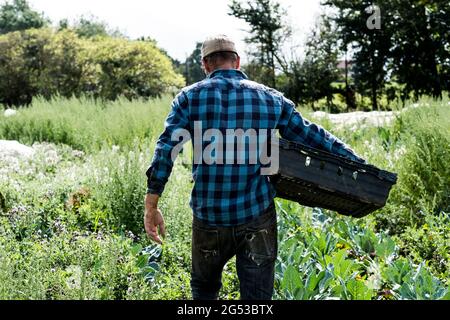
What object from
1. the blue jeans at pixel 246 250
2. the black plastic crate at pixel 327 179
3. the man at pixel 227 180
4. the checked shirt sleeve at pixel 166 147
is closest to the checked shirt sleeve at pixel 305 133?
the man at pixel 227 180

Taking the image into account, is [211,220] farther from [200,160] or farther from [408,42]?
[408,42]

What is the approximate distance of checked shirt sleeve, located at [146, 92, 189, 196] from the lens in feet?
7.91

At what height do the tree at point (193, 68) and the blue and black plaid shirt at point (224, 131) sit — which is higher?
the tree at point (193, 68)

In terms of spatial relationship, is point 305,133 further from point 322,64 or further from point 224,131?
point 322,64

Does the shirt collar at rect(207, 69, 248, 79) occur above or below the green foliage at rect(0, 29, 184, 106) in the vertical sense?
below


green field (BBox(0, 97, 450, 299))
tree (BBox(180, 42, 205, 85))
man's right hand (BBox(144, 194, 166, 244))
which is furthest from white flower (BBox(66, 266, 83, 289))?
tree (BBox(180, 42, 205, 85))

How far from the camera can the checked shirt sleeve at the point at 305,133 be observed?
8.61 feet

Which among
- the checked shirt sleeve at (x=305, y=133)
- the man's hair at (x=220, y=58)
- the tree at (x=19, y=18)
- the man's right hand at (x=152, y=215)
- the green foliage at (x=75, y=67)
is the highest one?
the tree at (x=19, y=18)

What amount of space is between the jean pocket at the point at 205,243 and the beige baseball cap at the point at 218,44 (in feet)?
2.61

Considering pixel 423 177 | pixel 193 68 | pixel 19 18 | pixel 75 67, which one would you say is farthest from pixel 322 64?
pixel 19 18

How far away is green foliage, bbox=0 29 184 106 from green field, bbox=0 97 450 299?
14.8m

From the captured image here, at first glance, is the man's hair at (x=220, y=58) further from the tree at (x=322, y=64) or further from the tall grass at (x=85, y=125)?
the tree at (x=322, y=64)

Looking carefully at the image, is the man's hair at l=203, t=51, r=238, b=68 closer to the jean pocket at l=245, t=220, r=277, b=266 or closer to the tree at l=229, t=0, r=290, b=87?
the jean pocket at l=245, t=220, r=277, b=266

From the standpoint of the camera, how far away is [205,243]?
255cm
